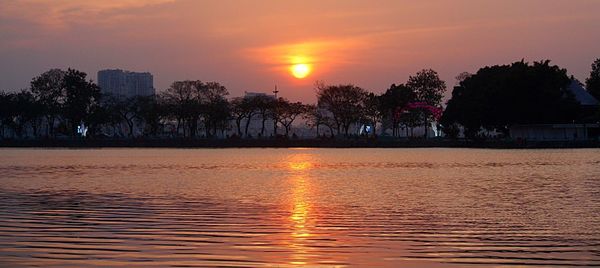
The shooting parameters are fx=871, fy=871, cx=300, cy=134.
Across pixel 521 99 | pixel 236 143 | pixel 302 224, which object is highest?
pixel 521 99

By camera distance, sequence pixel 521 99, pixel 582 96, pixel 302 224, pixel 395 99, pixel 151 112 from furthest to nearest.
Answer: pixel 151 112 → pixel 395 99 → pixel 582 96 → pixel 521 99 → pixel 302 224

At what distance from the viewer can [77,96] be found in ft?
402

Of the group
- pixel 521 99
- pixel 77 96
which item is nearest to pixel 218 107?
pixel 77 96

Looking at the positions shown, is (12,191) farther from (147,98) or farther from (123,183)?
(147,98)

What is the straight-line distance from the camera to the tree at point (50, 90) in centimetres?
12144

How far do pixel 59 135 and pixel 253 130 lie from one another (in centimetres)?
4512

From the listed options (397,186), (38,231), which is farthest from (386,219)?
(397,186)

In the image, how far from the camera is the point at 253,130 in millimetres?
171125

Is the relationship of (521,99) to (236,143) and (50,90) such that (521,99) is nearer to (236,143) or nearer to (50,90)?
(236,143)

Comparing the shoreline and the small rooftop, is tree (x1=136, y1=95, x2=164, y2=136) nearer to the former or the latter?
the shoreline

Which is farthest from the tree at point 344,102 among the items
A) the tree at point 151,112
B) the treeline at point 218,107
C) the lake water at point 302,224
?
the lake water at point 302,224

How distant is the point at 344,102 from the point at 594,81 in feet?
121

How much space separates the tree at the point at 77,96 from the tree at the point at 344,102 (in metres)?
32.7

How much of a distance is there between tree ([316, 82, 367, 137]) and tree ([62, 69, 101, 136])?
32.7 meters
